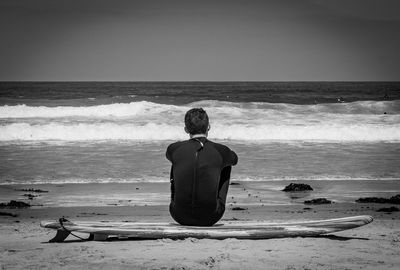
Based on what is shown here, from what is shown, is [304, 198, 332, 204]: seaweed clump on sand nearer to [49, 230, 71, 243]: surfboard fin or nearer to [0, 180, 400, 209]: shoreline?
[0, 180, 400, 209]: shoreline

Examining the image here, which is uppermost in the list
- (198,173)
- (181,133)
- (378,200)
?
(181,133)

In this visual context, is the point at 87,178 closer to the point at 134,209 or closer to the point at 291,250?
the point at 134,209

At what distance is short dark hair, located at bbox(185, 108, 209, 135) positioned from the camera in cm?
474

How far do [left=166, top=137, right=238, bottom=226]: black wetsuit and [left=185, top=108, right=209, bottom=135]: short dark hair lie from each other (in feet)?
0.25

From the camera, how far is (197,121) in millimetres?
4750

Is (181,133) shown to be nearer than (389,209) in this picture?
No

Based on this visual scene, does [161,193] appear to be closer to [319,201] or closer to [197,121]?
[319,201]

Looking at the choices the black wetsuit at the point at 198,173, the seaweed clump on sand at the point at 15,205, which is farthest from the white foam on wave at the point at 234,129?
the black wetsuit at the point at 198,173

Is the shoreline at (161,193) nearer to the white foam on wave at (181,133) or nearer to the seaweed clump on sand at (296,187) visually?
the seaweed clump on sand at (296,187)

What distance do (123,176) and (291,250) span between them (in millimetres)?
6639

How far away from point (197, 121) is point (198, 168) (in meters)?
0.40

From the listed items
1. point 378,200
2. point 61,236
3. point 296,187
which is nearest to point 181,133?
point 296,187

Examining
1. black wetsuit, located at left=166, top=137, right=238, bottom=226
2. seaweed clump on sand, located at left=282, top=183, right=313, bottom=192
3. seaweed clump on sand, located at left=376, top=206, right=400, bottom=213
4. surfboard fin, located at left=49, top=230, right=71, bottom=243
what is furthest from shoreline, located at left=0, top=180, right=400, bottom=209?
black wetsuit, located at left=166, top=137, right=238, bottom=226

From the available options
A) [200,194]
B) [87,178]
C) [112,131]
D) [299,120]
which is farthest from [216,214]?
[299,120]
